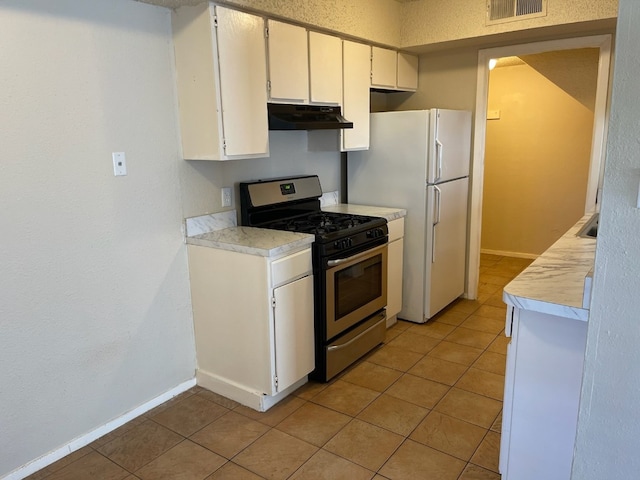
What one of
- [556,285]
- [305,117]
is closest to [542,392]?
[556,285]

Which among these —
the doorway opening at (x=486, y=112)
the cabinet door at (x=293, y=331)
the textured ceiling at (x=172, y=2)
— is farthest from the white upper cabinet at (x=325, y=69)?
the doorway opening at (x=486, y=112)

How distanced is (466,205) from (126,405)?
9.66 feet

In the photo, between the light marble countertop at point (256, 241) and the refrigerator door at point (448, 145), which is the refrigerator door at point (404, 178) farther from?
the light marble countertop at point (256, 241)

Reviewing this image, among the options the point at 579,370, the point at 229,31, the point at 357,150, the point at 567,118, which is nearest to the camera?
the point at 579,370

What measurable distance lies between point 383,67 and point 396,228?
125cm

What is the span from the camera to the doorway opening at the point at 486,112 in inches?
134

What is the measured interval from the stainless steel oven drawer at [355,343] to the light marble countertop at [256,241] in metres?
0.67

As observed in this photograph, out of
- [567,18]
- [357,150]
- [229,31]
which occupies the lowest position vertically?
[357,150]

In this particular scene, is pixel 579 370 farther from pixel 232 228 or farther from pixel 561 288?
pixel 232 228

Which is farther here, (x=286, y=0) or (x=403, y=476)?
(x=286, y=0)

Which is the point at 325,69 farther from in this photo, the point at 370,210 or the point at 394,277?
the point at 394,277

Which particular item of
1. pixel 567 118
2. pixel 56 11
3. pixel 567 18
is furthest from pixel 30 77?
pixel 567 118

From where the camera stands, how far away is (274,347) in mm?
2494

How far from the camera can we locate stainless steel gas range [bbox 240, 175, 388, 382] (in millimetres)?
2725
